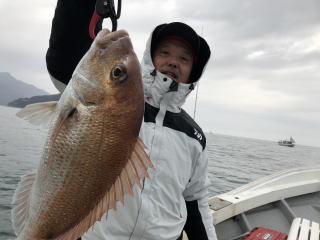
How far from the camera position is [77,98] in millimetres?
1505

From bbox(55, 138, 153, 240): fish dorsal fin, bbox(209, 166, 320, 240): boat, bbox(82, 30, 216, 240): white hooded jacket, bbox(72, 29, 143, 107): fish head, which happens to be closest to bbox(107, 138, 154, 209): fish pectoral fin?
bbox(55, 138, 153, 240): fish dorsal fin

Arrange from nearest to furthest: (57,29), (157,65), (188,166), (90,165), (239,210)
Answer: (90,165) < (57,29) < (188,166) < (157,65) < (239,210)

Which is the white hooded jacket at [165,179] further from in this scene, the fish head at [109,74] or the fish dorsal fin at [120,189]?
the fish head at [109,74]

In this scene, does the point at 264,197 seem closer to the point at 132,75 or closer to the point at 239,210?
the point at 239,210

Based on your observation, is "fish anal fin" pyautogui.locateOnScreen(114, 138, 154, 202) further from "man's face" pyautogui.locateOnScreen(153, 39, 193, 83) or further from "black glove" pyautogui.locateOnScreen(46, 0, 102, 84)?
"man's face" pyautogui.locateOnScreen(153, 39, 193, 83)

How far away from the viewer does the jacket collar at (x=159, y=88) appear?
8.34ft

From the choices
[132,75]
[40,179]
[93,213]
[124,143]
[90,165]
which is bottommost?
[93,213]

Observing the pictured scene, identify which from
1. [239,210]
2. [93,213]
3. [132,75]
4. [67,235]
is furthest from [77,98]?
[239,210]

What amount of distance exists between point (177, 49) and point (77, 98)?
1.58 m

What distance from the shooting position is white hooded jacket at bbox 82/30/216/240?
7.15 feet

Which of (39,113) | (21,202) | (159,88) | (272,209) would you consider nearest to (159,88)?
(159,88)

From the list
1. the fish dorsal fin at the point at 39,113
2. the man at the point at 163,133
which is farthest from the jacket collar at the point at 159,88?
the fish dorsal fin at the point at 39,113

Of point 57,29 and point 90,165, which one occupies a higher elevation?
point 57,29

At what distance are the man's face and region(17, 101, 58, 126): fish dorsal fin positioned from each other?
1331 millimetres
